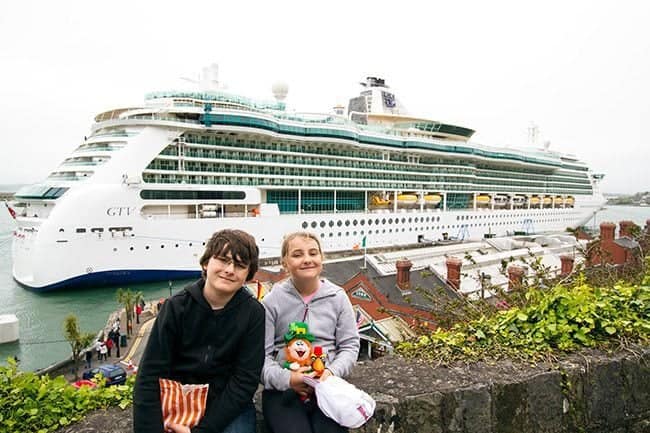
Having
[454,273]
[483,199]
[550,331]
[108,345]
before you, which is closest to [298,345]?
[550,331]

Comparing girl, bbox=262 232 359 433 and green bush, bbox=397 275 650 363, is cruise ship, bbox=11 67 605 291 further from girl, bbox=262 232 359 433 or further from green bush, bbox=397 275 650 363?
girl, bbox=262 232 359 433

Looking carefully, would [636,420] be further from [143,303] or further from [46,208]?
[46,208]

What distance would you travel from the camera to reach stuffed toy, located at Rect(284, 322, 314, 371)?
7.77 ft

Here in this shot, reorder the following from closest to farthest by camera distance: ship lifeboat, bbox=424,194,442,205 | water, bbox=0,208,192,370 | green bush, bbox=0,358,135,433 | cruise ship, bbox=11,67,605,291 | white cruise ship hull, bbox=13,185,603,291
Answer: green bush, bbox=0,358,135,433 → water, bbox=0,208,192,370 → white cruise ship hull, bbox=13,185,603,291 → cruise ship, bbox=11,67,605,291 → ship lifeboat, bbox=424,194,442,205

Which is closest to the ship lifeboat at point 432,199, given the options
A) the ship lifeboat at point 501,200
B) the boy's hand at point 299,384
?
the ship lifeboat at point 501,200

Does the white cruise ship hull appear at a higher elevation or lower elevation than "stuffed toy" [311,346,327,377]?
lower

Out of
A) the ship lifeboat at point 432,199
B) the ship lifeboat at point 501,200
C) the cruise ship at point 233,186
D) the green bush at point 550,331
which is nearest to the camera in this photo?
the green bush at point 550,331

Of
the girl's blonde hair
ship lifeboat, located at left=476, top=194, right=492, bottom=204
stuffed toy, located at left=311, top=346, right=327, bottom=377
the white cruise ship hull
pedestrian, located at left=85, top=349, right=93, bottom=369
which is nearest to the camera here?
stuffed toy, located at left=311, top=346, right=327, bottom=377

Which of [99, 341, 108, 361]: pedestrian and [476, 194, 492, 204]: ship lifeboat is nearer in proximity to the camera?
[99, 341, 108, 361]: pedestrian

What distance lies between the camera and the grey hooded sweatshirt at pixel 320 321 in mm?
2457

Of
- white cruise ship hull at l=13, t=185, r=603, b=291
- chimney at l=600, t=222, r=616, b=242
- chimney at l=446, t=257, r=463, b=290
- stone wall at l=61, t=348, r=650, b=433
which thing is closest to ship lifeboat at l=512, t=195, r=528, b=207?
white cruise ship hull at l=13, t=185, r=603, b=291

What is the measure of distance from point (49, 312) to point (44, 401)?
19.1 m

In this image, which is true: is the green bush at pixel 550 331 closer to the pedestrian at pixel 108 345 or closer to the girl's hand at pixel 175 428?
the girl's hand at pixel 175 428

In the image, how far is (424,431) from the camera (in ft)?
7.47
